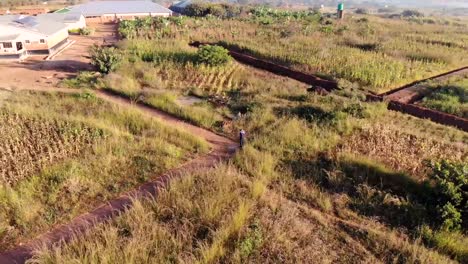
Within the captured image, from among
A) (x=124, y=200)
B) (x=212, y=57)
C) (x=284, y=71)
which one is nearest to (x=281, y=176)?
(x=124, y=200)

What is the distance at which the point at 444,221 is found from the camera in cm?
590

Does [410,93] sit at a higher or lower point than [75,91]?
higher

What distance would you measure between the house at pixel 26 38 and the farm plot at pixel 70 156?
29.9ft

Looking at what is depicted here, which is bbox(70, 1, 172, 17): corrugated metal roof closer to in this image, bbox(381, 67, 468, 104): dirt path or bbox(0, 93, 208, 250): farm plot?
bbox(0, 93, 208, 250): farm plot

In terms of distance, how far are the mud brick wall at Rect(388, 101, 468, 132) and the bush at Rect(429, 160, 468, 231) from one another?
4741 millimetres

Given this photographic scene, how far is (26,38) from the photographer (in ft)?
64.3

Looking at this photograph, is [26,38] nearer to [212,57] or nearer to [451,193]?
[212,57]

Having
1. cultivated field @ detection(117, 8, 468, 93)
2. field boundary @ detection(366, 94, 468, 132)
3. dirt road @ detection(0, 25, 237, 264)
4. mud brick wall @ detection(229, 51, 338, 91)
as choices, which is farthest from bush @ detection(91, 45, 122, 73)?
field boundary @ detection(366, 94, 468, 132)

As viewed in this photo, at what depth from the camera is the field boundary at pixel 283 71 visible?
14.4 m

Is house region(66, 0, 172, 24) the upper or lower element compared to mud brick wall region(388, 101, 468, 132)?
upper

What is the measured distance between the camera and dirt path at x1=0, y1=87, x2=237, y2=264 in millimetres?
5482

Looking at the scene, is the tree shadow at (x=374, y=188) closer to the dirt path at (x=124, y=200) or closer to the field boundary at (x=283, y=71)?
the dirt path at (x=124, y=200)

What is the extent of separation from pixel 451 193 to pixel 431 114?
591 cm

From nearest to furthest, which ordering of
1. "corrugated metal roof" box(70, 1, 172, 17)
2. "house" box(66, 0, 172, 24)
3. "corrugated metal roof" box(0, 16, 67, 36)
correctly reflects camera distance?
"corrugated metal roof" box(0, 16, 67, 36)
"house" box(66, 0, 172, 24)
"corrugated metal roof" box(70, 1, 172, 17)
